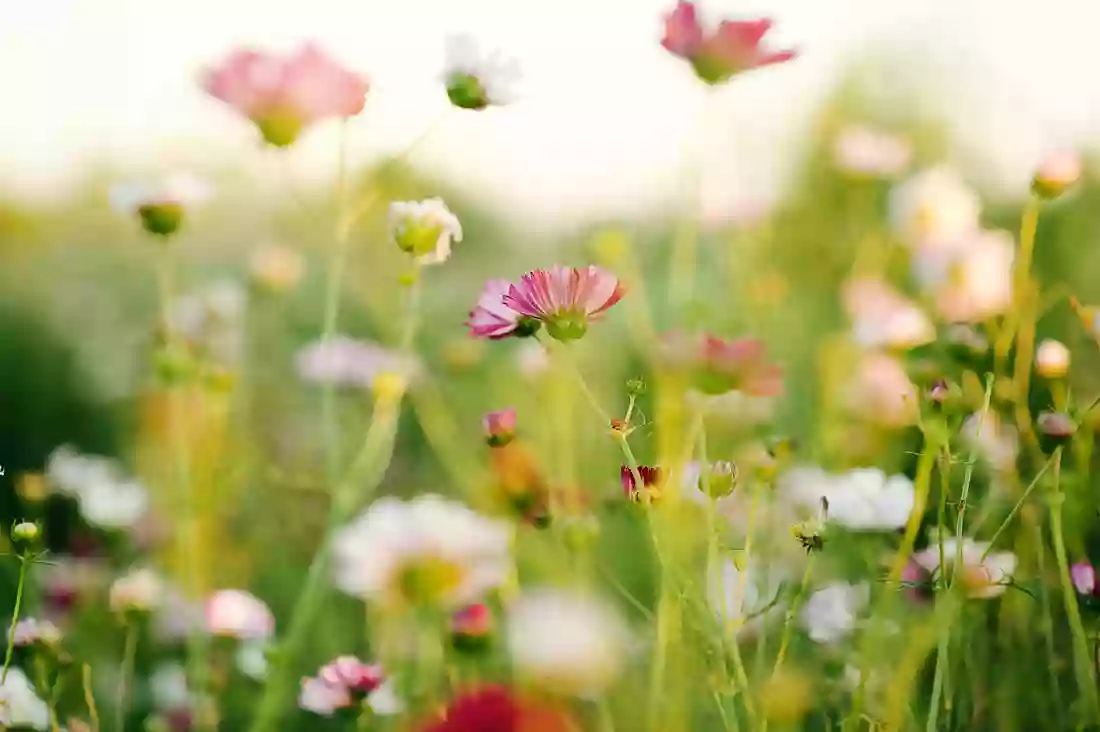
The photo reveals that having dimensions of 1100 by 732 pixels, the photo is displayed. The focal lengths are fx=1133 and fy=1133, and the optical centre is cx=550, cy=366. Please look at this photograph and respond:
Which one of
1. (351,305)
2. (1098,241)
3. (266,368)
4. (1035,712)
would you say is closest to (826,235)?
(1098,241)

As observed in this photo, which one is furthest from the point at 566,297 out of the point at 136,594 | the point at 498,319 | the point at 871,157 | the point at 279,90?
the point at 871,157

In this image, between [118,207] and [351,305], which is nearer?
[118,207]

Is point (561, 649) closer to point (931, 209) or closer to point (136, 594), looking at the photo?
point (136, 594)

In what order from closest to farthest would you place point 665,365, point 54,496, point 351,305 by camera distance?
point 665,365 < point 54,496 < point 351,305

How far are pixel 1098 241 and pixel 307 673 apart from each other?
102cm

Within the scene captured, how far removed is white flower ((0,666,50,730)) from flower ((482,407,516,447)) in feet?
0.81

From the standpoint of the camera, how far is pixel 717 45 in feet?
1.78

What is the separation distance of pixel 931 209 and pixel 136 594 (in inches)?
29.2

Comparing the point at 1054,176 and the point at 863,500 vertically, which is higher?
the point at 1054,176

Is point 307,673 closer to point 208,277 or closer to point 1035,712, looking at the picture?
point 1035,712

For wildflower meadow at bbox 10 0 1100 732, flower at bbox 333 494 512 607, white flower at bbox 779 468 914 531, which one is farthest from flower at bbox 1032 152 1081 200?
flower at bbox 333 494 512 607

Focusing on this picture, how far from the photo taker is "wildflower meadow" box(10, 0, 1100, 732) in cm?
46

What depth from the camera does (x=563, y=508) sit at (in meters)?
0.58

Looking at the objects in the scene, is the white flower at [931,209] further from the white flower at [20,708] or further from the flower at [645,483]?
the white flower at [20,708]
